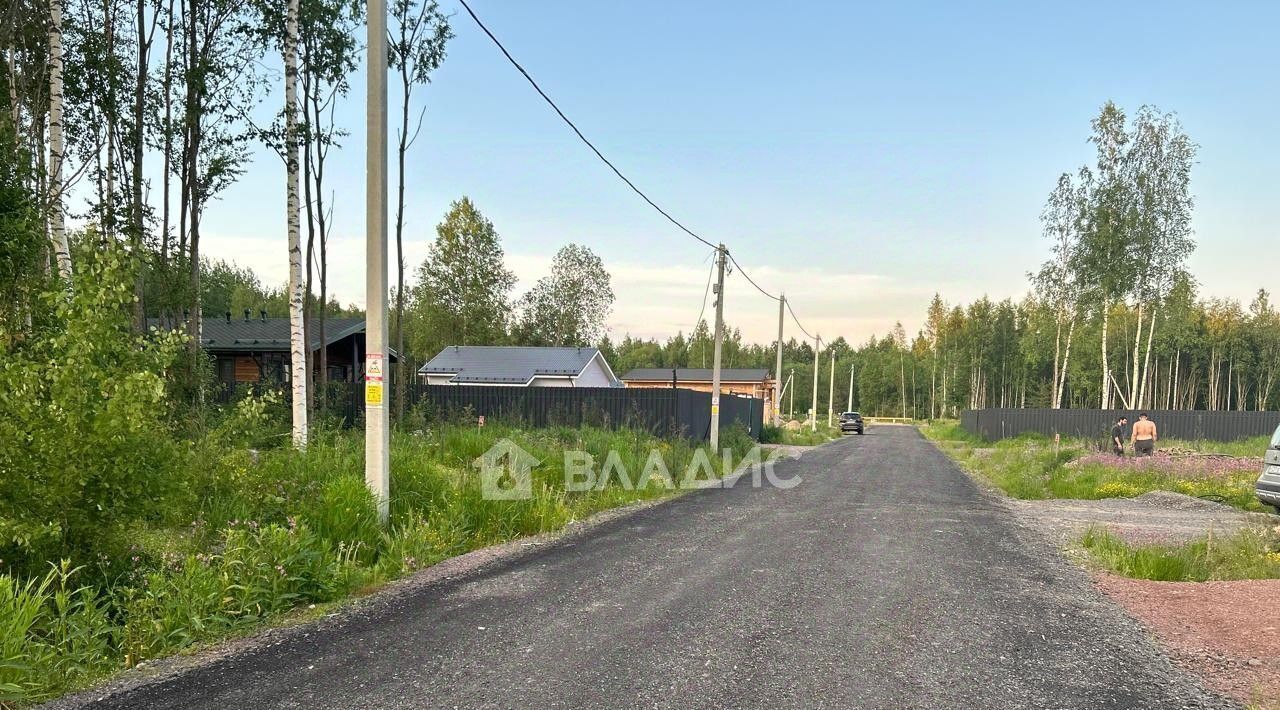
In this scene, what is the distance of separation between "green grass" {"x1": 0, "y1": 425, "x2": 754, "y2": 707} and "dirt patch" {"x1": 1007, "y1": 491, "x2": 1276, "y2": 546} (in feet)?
21.2

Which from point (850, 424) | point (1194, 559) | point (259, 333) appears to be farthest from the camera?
point (850, 424)

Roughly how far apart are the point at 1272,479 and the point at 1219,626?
20.8 ft

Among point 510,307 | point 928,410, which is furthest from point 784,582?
point 928,410

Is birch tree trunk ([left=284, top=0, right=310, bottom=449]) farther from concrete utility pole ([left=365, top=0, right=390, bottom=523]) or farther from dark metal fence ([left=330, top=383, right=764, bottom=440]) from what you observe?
concrete utility pole ([left=365, top=0, right=390, bottom=523])

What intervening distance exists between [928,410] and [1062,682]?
325 ft

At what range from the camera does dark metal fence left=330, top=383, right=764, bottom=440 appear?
18766 mm

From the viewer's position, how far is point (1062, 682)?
405 cm

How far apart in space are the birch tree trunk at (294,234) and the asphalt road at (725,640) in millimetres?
7326

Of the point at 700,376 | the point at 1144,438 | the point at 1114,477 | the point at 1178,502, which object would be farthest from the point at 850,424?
the point at 1178,502

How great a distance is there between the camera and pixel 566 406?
65.9 feet

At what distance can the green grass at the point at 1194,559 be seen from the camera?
680 cm

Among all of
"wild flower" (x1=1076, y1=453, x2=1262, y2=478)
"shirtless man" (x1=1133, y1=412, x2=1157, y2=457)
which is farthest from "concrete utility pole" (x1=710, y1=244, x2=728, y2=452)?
"shirtless man" (x1=1133, y1=412, x2=1157, y2=457)

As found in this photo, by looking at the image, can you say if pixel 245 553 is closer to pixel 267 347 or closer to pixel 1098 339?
pixel 267 347

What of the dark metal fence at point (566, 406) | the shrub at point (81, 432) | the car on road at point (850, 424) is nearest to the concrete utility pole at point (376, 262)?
the shrub at point (81, 432)
